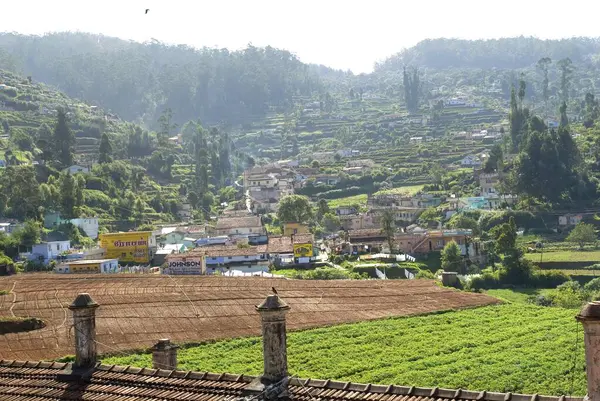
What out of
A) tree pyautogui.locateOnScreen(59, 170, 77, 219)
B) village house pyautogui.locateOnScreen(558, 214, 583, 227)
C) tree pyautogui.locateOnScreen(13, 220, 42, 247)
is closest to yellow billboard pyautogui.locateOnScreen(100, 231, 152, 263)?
tree pyautogui.locateOnScreen(13, 220, 42, 247)

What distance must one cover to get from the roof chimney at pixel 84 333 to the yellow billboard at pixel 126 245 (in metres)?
47.1

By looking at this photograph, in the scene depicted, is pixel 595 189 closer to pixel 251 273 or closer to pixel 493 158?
pixel 493 158

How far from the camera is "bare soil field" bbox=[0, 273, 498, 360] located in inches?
1199

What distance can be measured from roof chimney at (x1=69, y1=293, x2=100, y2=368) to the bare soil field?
14759 millimetres

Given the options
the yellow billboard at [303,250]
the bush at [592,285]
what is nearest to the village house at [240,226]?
the yellow billboard at [303,250]

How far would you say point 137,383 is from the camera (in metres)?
12.0

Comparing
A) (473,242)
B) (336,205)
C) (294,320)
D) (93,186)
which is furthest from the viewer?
(336,205)

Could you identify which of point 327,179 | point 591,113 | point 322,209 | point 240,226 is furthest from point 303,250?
point 591,113

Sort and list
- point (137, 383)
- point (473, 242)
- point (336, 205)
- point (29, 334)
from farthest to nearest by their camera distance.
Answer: point (336, 205) → point (473, 242) → point (29, 334) → point (137, 383)

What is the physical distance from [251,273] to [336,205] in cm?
3486

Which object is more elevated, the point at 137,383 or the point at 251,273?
the point at 137,383

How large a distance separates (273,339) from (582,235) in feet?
179

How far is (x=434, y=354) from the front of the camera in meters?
30.8

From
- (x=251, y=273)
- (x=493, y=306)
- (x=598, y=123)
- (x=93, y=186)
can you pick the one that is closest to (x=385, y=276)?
(x=251, y=273)
